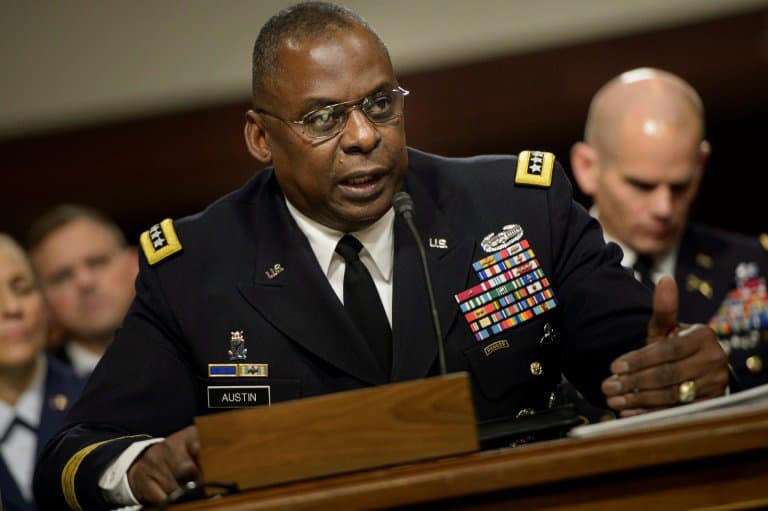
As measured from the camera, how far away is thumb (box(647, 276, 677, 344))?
1974mm

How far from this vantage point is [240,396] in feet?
7.21

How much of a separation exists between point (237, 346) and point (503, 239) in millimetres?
559

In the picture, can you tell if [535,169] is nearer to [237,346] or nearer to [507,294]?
[507,294]

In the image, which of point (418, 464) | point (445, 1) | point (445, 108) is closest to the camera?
point (418, 464)

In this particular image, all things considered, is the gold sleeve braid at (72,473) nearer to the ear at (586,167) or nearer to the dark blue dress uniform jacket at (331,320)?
the dark blue dress uniform jacket at (331,320)

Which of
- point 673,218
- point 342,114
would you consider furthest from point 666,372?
point 673,218

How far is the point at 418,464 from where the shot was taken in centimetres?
162

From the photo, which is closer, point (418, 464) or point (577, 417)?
point (418, 464)

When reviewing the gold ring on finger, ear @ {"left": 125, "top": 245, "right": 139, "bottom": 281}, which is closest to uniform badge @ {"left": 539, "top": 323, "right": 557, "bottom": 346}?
the gold ring on finger

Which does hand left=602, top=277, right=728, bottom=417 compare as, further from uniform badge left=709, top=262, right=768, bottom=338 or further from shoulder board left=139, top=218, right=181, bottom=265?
uniform badge left=709, top=262, right=768, bottom=338

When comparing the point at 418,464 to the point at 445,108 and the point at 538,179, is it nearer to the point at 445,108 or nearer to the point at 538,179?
the point at 538,179

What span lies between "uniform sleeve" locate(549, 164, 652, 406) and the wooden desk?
0.65 metres

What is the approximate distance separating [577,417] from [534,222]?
1.97 ft

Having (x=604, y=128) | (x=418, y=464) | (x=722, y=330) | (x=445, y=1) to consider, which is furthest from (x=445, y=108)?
(x=418, y=464)
